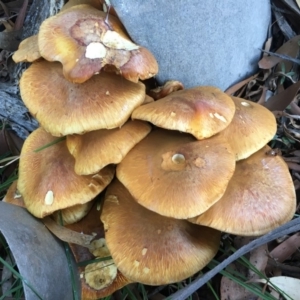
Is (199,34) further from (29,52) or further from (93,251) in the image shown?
(93,251)

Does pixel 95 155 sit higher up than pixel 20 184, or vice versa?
pixel 95 155

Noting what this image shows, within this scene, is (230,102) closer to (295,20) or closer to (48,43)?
(48,43)

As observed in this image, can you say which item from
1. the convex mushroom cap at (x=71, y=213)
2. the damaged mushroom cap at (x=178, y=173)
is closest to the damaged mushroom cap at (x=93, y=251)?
the convex mushroom cap at (x=71, y=213)

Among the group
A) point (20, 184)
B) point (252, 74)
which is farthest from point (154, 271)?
point (252, 74)

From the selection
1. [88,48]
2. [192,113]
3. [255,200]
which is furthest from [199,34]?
[255,200]

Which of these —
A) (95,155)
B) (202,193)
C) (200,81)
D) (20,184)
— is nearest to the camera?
(202,193)

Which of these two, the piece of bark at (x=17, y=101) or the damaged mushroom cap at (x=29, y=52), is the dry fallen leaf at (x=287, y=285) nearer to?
the damaged mushroom cap at (x=29, y=52)

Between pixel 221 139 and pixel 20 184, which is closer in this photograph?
pixel 221 139
